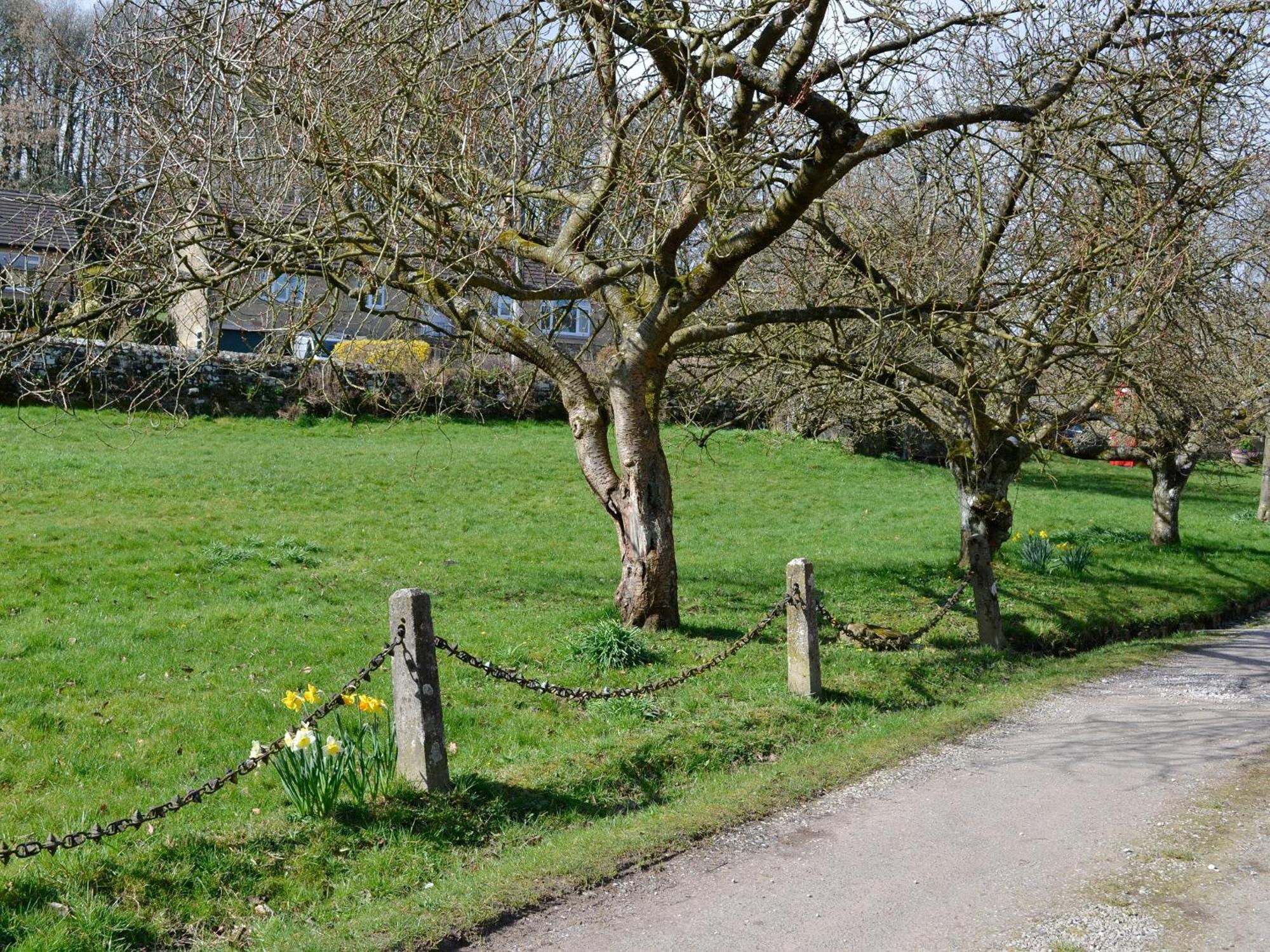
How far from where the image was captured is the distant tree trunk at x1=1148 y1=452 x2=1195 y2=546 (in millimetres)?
18547

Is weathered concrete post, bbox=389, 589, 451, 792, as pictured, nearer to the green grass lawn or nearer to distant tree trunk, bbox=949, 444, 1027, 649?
the green grass lawn

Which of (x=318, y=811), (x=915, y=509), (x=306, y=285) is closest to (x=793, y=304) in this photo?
(x=306, y=285)

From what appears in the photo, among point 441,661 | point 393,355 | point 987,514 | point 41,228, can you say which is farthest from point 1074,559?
point 41,228

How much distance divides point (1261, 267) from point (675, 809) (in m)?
9.34

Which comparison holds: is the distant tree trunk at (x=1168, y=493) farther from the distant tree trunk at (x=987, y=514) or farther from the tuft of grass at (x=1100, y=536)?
the distant tree trunk at (x=987, y=514)

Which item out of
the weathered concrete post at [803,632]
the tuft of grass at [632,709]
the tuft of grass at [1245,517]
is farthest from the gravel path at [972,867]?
the tuft of grass at [1245,517]

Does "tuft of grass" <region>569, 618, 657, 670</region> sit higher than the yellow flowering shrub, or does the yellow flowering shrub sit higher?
the yellow flowering shrub

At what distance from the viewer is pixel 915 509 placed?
70.2 feet

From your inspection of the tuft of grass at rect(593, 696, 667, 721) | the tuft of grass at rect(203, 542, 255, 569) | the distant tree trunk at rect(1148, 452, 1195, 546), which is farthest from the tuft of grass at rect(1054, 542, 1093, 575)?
the tuft of grass at rect(203, 542, 255, 569)

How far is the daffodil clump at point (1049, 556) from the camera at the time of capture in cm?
1580

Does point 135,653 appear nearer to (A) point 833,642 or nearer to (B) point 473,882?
(B) point 473,882

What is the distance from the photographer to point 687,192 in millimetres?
9336

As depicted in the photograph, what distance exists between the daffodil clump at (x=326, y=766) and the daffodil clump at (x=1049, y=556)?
11997mm

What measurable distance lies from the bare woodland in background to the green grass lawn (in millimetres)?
1848
